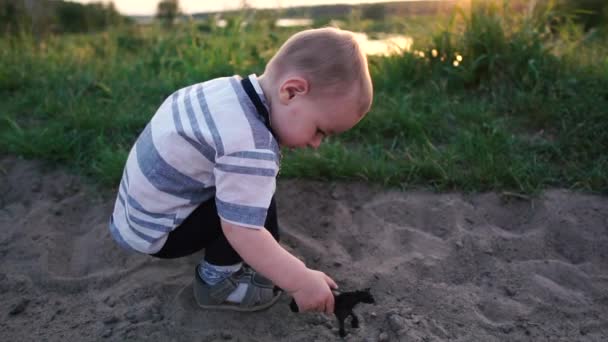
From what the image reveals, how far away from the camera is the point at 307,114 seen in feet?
5.38

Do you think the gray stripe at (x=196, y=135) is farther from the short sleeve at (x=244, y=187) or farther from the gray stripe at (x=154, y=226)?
the gray stripe at (x=154, y=226)

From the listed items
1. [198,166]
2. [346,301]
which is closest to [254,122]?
[198,166]

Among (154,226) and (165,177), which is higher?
(165,177)

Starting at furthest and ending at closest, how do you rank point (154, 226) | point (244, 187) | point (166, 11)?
point (166, 11), point (154, 226), point (244, 187)

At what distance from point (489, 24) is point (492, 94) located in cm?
54

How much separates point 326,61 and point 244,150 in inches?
13.1

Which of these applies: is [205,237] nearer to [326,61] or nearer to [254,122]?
[254,122]

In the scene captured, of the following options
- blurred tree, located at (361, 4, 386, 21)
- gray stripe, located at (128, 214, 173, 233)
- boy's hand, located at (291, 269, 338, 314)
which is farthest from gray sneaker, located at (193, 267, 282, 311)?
blurred tree, located at (361, 4, 386, 21)

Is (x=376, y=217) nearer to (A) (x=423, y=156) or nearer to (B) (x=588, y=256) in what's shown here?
(A) (x=423, y=156)

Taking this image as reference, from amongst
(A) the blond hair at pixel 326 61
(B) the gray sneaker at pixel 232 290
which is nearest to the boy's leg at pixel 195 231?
(B) the gray sneaker at pixel 232 290

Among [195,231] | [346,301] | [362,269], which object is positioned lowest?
[362,269]

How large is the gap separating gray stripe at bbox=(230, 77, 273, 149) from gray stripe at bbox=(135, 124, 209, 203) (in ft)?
0.92

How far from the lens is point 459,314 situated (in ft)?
6.38

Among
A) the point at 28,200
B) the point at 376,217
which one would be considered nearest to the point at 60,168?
the point at 28,200
